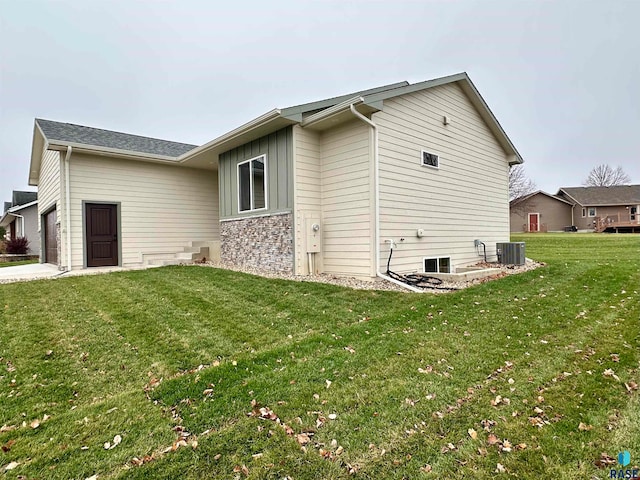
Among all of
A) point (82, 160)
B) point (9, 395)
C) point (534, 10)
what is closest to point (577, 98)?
point (534, 10)

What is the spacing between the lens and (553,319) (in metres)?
4.71

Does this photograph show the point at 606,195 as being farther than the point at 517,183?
Yes

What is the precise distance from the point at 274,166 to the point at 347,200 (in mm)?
2164

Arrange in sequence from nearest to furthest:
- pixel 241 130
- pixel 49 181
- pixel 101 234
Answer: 1. pixel 241 130
2. pixel 101 234
3. pixel 49 181

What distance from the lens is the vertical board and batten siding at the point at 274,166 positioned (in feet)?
26.8

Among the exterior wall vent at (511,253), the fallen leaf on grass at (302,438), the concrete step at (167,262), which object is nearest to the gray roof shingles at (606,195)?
the exterior wall vent at (511,253)

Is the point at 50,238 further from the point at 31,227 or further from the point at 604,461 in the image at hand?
the point at 604,461

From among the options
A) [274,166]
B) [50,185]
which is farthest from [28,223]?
[274,166]

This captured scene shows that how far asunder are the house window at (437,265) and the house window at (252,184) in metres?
4.58

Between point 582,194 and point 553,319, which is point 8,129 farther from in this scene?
point 582,194

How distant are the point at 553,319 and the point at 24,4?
16.3m

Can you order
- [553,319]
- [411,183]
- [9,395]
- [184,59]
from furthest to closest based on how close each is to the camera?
[184,59] < [411,183] < [553,319] < [9,395]

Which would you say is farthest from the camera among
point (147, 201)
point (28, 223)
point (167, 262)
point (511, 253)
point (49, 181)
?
point (28, 223)

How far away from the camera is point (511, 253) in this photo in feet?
33.6
